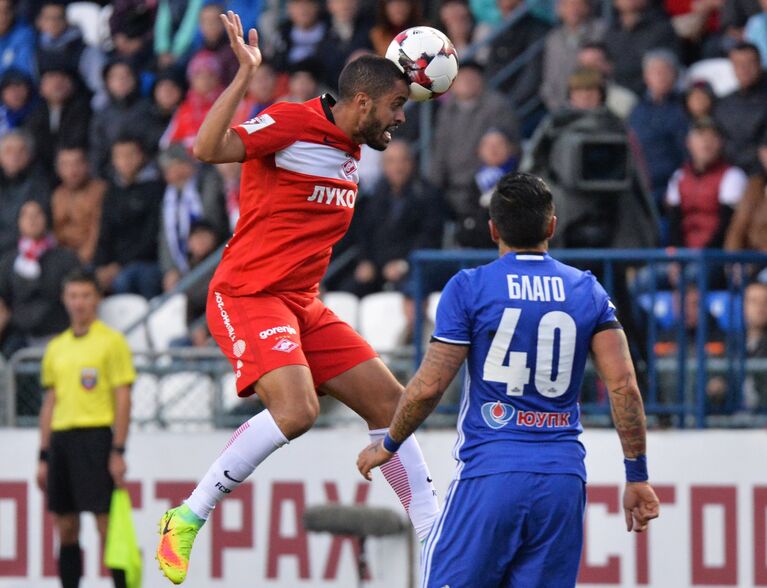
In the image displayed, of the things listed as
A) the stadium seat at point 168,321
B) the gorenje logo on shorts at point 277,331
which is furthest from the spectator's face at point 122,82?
the gorenje logo on shorts at point 277,331

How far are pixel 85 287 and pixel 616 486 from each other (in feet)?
13.0

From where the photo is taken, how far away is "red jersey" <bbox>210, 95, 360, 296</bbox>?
7.74 m

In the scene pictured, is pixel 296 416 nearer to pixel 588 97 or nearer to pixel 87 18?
pixel 588 97

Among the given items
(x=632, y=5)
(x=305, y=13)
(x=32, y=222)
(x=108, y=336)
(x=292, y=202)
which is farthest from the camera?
(x=305, y=13)

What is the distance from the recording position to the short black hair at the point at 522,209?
Result: 6738 millimetres

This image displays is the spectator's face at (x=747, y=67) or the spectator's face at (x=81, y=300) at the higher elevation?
the spectator's face at (x=747, y=67)

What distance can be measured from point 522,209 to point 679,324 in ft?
14.0

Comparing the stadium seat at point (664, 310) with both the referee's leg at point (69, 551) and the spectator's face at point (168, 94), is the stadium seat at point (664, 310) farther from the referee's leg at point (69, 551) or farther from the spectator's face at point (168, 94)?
the spectator's face at point (168, 94)

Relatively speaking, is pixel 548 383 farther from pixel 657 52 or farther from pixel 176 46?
pixel 176 46

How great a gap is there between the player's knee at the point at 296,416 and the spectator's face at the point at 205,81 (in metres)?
8.13

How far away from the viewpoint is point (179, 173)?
1478cm

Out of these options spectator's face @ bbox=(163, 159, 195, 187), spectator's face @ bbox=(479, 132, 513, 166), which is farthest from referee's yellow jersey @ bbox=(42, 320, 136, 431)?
spectator's face @ bbox=(479, 132, 513, 166)

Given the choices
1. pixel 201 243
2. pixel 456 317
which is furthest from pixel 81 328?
pixel 456 317

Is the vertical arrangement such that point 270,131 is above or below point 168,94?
below
